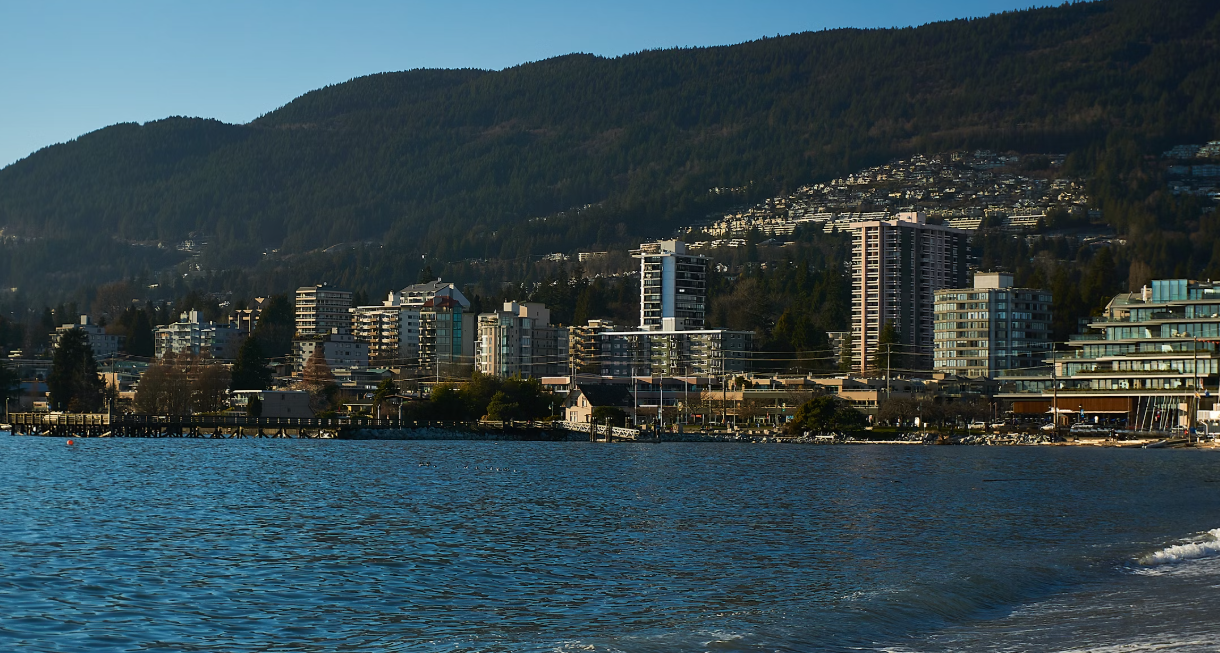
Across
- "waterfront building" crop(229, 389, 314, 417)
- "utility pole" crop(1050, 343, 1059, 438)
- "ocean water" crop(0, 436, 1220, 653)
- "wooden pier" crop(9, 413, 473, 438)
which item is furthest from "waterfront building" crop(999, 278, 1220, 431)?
"waterfront building" crop(229, 389, 314, 417)

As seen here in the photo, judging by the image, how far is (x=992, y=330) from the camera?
189 metres

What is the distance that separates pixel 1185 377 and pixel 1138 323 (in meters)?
8.88

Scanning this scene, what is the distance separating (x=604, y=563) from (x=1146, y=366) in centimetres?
12730

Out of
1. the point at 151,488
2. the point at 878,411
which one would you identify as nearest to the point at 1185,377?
the point at 878,411

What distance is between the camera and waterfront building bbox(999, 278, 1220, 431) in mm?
146500

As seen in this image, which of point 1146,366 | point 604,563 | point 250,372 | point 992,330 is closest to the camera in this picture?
point 604,563

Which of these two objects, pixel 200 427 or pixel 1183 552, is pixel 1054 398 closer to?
pixel 200 427

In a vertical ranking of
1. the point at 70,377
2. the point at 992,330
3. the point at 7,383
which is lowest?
the point at 7,383

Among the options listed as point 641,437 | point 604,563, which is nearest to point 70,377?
point 641,437

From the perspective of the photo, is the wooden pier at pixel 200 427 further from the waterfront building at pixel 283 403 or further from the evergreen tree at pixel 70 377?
the evergreen tree at pixel 70 377

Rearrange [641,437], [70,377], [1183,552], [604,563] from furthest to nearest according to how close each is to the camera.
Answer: [70,377], [641,437], [1183,552], [604,563]

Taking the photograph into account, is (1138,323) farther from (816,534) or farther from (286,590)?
(286,590)

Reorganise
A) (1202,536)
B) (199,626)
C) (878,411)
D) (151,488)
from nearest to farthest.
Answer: (199,626)
(1202,536)
(151,488)
(878,411)

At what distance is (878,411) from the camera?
550ft
